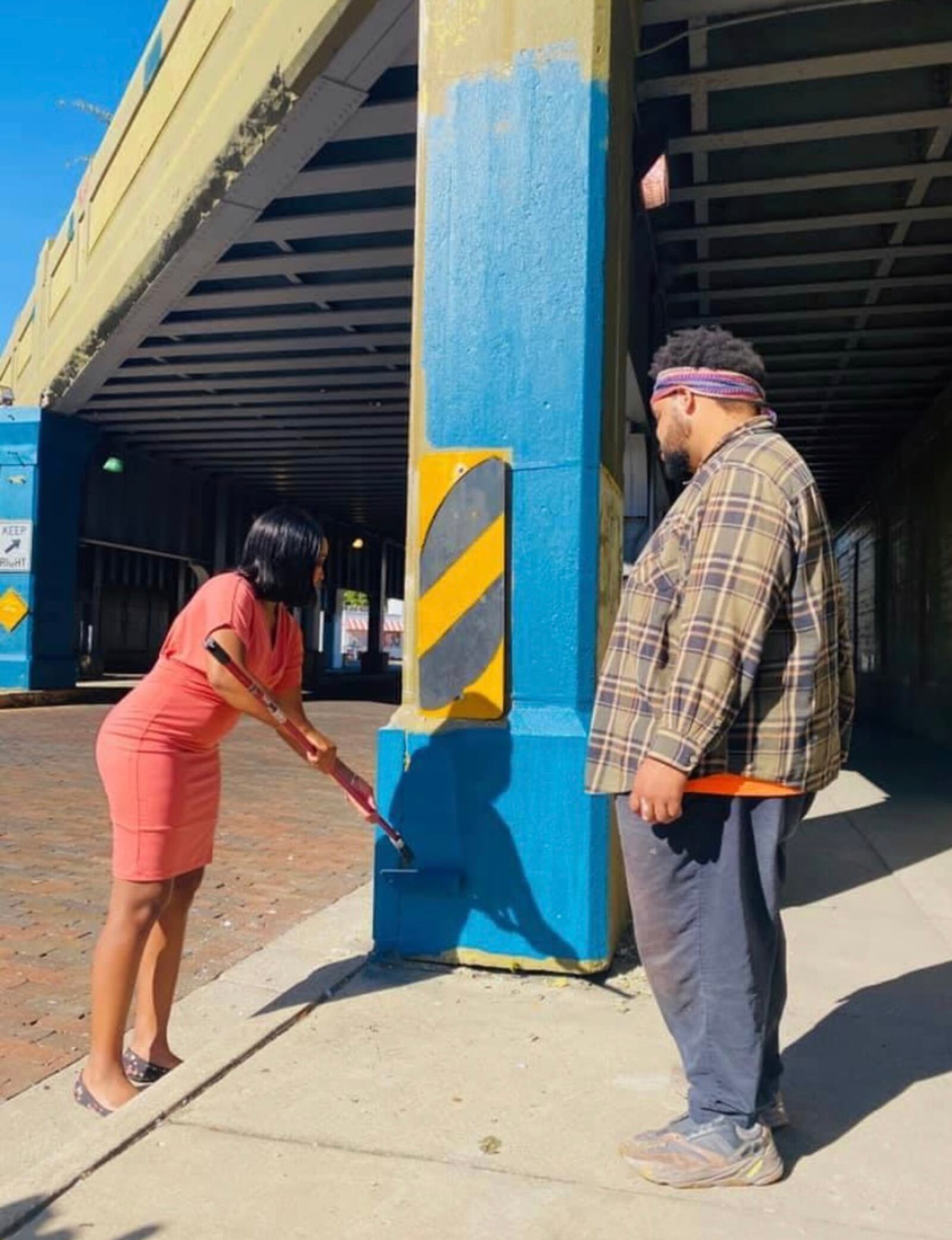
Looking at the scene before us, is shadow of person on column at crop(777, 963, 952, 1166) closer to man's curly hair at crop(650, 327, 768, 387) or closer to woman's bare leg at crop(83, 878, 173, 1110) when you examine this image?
woman's bare leg at crop(83, 878, 173, 1110)

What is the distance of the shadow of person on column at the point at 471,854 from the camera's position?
134 inches

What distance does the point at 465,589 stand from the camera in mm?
3527

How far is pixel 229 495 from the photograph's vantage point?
2236 cm

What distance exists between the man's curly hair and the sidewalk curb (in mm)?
2050

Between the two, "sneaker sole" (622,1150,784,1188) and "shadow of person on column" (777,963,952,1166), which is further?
"shadow of person on column" (777,963,952,1166)

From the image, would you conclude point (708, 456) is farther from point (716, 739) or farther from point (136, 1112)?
point (136, 1112)

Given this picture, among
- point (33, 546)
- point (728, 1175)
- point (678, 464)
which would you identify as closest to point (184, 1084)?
point (728, 1175)

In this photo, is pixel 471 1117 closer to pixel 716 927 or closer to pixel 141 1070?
pixel 716 927

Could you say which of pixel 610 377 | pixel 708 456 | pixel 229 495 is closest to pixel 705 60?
pixel 610 377

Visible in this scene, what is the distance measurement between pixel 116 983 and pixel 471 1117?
0.97m

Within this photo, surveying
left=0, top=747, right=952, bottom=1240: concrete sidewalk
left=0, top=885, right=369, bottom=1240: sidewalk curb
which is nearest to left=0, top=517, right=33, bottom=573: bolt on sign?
left=0, top=885, right=369, bottom=1240: sidewalk curb

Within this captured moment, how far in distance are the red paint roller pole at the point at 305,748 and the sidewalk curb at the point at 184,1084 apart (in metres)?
0.49

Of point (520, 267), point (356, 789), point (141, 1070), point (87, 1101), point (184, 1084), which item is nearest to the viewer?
point (184, 1084)

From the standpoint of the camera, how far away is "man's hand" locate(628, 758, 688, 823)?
6.94ft
